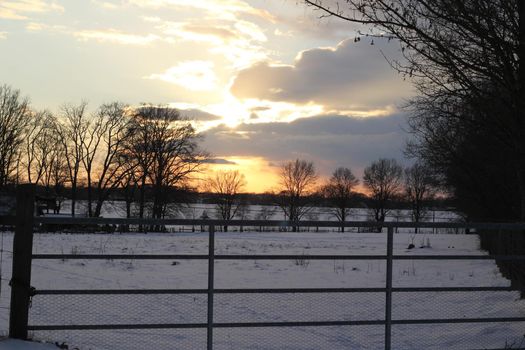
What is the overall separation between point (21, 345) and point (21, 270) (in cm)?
79

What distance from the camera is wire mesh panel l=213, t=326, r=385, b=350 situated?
891 centimetres

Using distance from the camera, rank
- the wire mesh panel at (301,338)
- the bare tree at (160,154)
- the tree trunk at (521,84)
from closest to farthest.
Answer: the tree trunk at (521,84) < the wire mesh panel at (301,338) < the bare tree at (160,154)

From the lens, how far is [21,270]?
6.13 metres

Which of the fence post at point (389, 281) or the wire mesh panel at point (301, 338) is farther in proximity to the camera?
the wire mesh panel at point (301, 338)

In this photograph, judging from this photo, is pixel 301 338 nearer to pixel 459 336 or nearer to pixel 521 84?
pixel 459 336

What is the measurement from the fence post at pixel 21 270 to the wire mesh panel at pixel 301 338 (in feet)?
10.6

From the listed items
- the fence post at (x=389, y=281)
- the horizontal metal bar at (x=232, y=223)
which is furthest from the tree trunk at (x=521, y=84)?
the fence post at (x=389, y=281)

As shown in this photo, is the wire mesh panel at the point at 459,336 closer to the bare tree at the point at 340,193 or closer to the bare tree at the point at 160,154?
the bare tree at the point at 160,154

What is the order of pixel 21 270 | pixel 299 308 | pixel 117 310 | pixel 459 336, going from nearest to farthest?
pixel 21 270
pixel 459 336
pixel 117 310
pixel 299 308

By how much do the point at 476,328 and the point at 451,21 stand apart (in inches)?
214

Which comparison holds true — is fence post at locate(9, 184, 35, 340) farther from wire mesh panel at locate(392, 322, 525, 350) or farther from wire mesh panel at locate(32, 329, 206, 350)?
wire mesh panel at locate(392, 322, 525, 350)

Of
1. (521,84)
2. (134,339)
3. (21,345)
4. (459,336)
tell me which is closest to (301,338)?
(459,336)

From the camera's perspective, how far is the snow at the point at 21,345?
19.0 ft

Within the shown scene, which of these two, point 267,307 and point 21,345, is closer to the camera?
point 21,345
